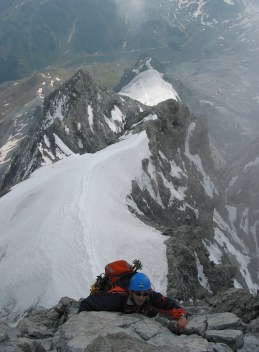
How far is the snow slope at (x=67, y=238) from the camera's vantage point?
26.2m

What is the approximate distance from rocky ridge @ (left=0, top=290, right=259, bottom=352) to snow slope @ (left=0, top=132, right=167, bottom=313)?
10405 mm

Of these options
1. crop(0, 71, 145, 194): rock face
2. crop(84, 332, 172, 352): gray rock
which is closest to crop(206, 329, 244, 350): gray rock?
crop(84, 332, 172, 352): gray rock

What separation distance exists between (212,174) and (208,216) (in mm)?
19791

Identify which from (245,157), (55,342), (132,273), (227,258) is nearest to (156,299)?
(132,273)

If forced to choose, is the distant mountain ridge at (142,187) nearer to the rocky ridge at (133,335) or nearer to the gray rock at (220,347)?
the rocky ridge at (133,335)

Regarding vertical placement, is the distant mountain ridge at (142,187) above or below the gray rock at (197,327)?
below

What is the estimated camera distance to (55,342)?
13.7 meters

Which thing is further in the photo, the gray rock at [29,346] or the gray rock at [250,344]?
the gray rock at [29,346]

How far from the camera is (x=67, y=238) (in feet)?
97.9

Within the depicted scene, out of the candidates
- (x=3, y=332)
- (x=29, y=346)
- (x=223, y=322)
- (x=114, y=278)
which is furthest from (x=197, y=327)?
(x=3, y=332)

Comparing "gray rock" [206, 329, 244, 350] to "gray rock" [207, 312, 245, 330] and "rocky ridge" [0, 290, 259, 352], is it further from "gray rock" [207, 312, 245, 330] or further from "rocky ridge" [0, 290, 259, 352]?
"gray rock" [207, 312, 245, 330]

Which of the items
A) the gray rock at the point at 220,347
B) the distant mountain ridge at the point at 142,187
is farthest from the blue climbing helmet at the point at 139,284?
the distant mountain ridge at the point at 142,187

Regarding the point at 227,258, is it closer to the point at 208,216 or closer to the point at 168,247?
the point at 208,216

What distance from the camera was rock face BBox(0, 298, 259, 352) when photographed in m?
12.0
